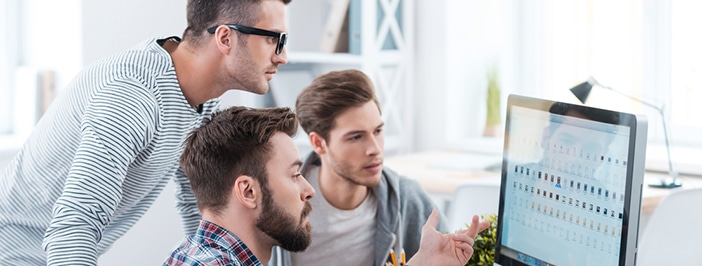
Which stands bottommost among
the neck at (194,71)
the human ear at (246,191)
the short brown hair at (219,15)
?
the human ear at (246,191)

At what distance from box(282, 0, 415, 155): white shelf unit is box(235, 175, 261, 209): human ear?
1.84m

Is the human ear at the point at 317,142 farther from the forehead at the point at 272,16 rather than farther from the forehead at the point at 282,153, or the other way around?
the forehead at the point at 282,153

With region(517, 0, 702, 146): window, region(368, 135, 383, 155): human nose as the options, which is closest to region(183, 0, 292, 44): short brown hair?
region(368, 135, 383, 155): human nose

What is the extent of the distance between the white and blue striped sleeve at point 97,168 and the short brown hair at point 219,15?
0.24 metres

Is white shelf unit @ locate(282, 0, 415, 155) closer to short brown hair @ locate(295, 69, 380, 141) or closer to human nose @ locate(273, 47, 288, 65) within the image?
short brown hair @ locate(295, 69, 380, 141)

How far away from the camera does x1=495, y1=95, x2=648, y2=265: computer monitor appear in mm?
1388

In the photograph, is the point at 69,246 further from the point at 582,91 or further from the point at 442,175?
the point at 442,175

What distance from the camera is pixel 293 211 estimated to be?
5.46ft

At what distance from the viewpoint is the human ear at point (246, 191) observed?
5.29ft

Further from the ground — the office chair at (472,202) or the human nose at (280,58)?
the human nose at (280,58)

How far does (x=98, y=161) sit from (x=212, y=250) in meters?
0.26

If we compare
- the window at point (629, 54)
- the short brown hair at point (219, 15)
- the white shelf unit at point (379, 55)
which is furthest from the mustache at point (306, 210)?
the window at point (629, 54)

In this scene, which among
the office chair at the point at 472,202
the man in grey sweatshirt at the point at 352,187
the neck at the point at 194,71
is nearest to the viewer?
the neck at the point at 194,71

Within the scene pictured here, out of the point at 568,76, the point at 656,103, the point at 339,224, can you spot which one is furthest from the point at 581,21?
the point at 339,224
